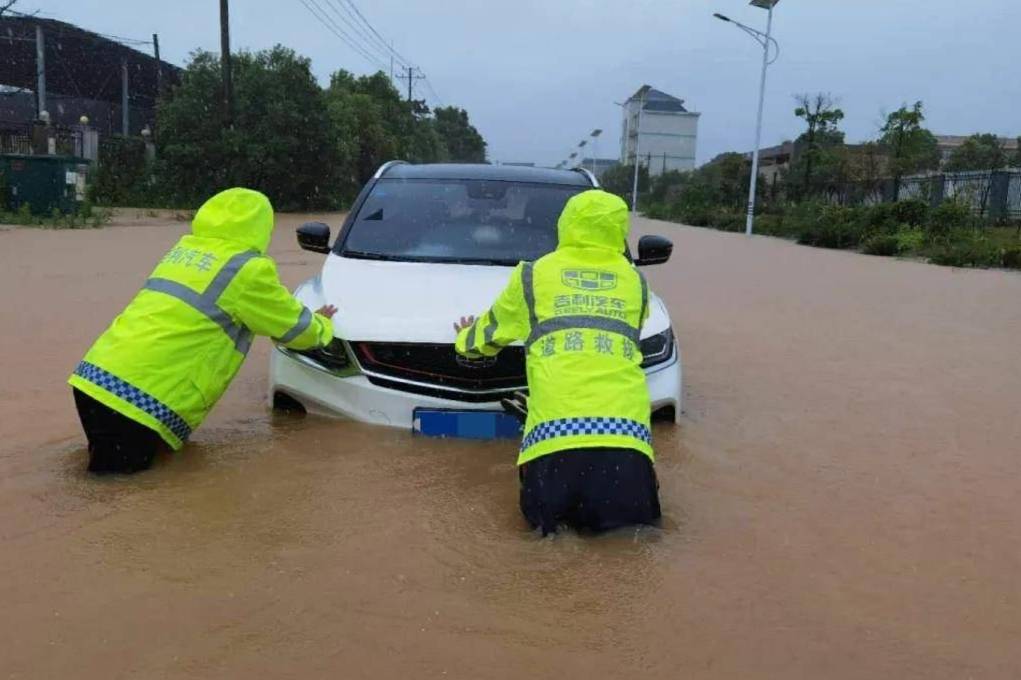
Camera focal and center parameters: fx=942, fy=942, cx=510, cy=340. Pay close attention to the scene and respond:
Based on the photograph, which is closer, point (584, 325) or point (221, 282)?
point (584, 325)

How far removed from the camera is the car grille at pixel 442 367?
4.13 meters

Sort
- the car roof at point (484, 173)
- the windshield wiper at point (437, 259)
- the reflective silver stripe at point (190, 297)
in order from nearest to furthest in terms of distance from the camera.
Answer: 1. the reflective silver stripe at point (190, 297)
2. the windshield wiper at point (437, 259)
3. the car roof at point (484, 173)

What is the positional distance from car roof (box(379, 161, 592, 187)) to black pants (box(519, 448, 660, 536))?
289 cm

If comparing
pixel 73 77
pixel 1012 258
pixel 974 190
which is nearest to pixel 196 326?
pixel 1012 258

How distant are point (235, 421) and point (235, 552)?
173 cm

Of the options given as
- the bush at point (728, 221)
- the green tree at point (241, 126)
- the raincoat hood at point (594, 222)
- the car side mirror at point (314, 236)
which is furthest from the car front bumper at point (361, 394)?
the bush at point (728, 221)

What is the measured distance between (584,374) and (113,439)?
2068mm

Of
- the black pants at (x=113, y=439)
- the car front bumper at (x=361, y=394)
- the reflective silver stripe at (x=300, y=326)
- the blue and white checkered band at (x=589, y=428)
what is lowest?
the black pants at (x=113, y=439)

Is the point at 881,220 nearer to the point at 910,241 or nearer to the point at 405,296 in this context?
the point at 910,241

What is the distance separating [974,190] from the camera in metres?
25.6

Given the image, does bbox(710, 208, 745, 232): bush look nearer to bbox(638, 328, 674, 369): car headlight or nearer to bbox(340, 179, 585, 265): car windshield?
bbox(340, 179, 585, 265): car windshield

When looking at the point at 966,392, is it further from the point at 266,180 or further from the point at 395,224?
the point at 266,180

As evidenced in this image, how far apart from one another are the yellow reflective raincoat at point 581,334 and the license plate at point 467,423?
16.0 inches

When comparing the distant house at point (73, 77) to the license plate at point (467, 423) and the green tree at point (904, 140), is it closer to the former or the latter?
the green tree at point (904, 140)
